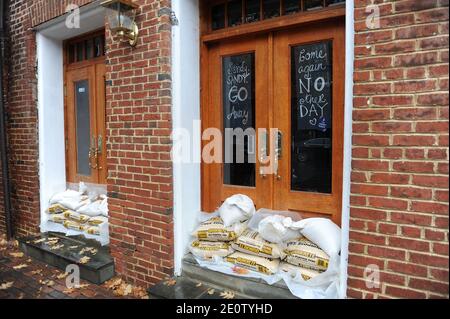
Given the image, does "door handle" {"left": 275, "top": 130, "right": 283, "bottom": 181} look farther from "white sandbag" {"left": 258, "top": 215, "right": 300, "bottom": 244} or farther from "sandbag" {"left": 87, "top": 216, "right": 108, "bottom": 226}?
"sandbag" {"left": 87, "top": 216, "right": 108, "bottom": 226}

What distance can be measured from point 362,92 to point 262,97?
1072mm

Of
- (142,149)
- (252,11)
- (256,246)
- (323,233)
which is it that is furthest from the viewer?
(142,149)

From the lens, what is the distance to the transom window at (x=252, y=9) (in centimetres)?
282

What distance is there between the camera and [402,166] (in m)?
2.08

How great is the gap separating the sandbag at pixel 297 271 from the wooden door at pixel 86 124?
2755 mm

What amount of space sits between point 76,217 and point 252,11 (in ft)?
10.7

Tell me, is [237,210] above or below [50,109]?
below

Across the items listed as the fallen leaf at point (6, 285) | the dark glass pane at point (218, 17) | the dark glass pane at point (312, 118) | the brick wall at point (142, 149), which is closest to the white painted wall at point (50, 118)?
the fallen leaf at point (6, 285)

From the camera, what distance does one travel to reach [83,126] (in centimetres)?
460

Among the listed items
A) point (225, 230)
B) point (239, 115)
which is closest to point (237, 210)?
point (225, 230)

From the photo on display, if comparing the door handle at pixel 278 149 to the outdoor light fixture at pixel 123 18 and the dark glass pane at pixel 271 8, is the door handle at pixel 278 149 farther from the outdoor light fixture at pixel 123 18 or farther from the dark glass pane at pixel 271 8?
the outdoor light fixture at pixel 123 18

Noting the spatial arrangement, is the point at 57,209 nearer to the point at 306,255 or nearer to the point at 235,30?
the point at 235,30

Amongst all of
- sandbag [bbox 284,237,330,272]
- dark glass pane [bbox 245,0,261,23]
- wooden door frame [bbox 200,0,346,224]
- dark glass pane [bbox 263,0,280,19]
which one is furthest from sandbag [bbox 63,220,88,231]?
dark glass pane [bbox 263,0,280,19]
